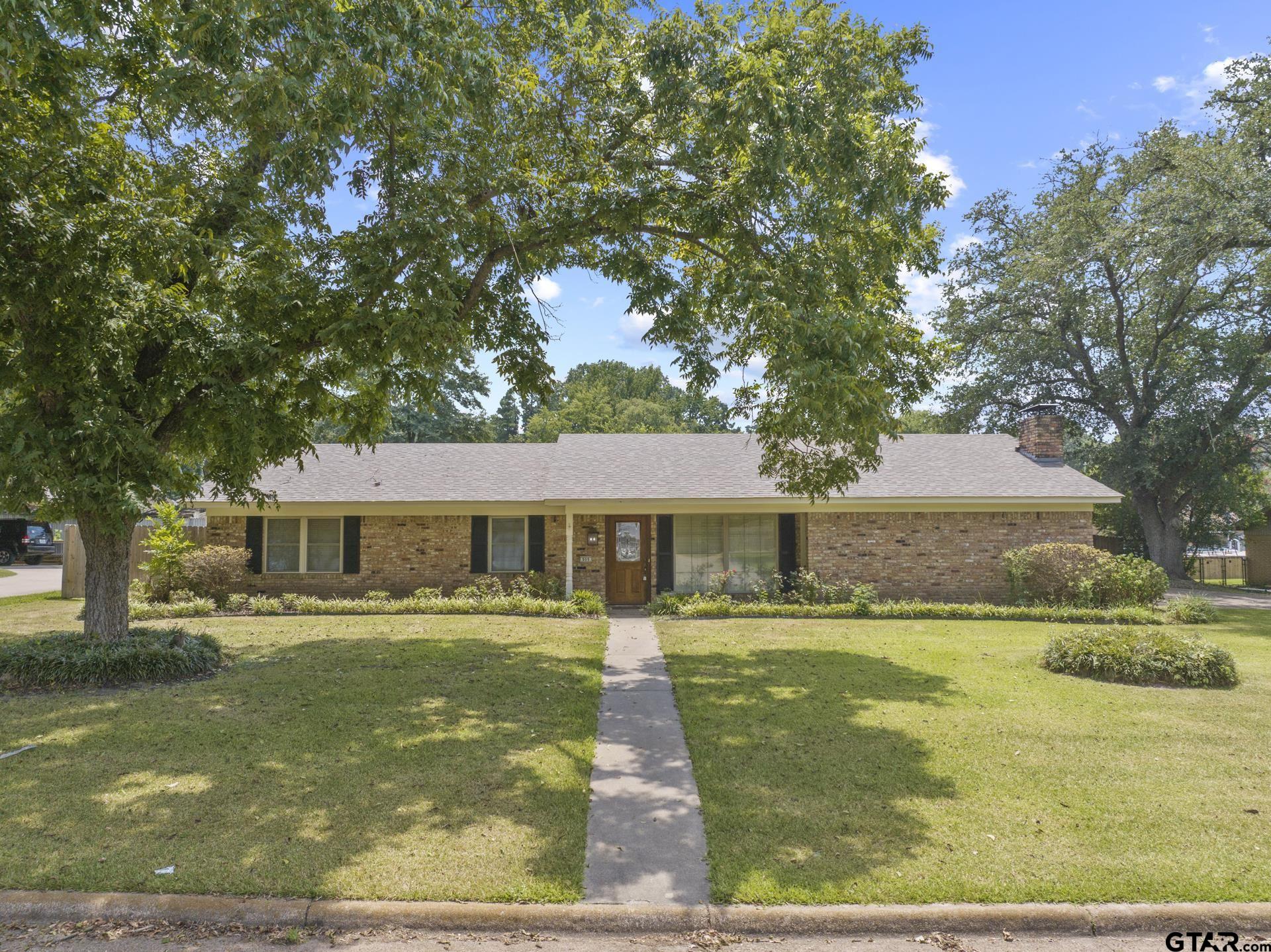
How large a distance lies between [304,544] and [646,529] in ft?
25.7

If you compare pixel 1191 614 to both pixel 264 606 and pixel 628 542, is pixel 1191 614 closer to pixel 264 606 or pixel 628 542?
pixel 628 542

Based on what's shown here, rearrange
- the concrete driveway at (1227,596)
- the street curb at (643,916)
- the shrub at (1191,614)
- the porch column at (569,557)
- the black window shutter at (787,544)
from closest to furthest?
the street curb at (643,916) → the shrub at (1191,614) → the porch column at (569,557) → the black window shutter at (787,544) → the concrete driveway at (1227,596)

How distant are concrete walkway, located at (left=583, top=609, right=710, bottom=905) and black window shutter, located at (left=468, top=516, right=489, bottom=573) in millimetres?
8758

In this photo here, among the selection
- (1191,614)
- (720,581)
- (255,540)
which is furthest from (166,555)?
(1191,614)

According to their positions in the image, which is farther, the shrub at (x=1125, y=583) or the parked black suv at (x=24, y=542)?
the parked black suv at (x=24, y=542)

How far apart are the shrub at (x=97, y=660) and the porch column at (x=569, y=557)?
7.55 m

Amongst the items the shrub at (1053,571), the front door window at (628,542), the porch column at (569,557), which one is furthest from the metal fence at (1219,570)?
the porch column at (569,557)

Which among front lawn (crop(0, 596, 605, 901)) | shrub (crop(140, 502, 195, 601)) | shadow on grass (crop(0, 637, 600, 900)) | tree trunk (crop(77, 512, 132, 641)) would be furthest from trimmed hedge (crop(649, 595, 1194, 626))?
shrub (crop(140, 502, 195, 601))

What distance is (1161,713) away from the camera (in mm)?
7984

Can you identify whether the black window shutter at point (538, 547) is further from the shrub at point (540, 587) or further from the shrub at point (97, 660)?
the shrub at point (97, 660)

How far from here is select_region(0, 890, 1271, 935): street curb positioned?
395 centimetres

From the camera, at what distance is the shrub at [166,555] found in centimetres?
1557

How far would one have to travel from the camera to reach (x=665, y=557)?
57.5 ft

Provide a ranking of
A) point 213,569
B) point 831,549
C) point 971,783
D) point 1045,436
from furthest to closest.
A: point 1045,436 < point 831,549 < point 213,569 < point 971,783
